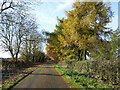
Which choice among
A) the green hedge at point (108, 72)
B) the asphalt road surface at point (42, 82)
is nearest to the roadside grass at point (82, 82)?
the asphalt road surface at point (42, 82)

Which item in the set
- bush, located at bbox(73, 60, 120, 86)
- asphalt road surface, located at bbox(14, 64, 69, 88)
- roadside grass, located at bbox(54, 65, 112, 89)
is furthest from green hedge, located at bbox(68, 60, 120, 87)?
asphalt road surface, located at bbox(14, 64, 69, 88)

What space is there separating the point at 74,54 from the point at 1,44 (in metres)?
13.8

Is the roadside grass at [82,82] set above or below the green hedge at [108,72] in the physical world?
below

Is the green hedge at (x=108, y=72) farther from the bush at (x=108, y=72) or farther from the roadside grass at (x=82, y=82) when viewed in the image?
the roadside grass at (x=82, y=82)

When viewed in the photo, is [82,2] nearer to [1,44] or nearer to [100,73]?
[100,73]

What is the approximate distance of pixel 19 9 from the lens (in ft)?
42.1

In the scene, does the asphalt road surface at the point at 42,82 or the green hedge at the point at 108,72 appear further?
the green hedge at the point at 108,72

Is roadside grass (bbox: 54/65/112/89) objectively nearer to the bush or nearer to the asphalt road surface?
the asphalt road surface

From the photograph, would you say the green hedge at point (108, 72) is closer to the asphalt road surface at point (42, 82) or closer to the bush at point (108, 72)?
the bush at point (108, 72)

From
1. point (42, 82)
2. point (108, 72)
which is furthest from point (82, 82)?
point (42, 82)

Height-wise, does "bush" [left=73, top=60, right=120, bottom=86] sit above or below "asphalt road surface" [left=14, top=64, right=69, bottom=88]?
above

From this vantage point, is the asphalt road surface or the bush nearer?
the asphalt road surface

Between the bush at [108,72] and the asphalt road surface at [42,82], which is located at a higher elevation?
the bush at [108,72]

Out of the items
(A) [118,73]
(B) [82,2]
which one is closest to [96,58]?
(A) [118,73]
